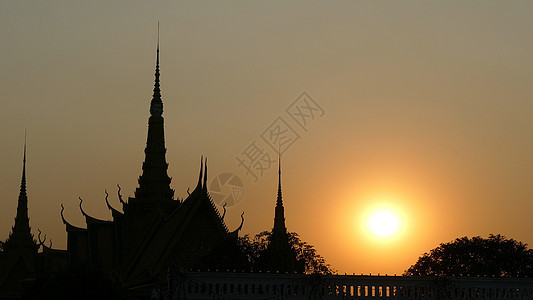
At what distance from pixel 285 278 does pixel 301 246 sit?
15394 millimetres

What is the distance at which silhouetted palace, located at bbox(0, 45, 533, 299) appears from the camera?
59.3 metres

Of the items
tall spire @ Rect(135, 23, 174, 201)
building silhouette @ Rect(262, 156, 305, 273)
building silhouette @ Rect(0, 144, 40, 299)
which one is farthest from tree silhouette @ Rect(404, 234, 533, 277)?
building silhouette @ Rect(0, 144, 40, 299)

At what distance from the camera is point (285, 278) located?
5959cm

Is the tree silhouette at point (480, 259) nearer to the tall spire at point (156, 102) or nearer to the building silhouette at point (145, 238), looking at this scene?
the building silhouette at point (145, 238)

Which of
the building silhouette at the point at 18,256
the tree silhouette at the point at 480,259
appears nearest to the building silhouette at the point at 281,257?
the tree silhouette at the point at 480,259

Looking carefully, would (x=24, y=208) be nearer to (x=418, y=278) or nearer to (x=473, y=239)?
(x=473, y=239)

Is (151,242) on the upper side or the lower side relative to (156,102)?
lower

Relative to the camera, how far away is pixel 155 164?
10112 cm

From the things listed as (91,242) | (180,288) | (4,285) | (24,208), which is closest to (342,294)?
(180,288)

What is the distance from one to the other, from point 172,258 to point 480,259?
20870mm

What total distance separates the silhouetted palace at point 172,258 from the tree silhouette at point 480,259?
→ 12.3 m

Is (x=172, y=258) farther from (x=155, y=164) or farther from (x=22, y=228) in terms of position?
(x=22, y=228)

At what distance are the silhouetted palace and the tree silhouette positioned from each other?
1231cm

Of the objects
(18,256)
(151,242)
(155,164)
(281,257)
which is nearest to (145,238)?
(151,242)
